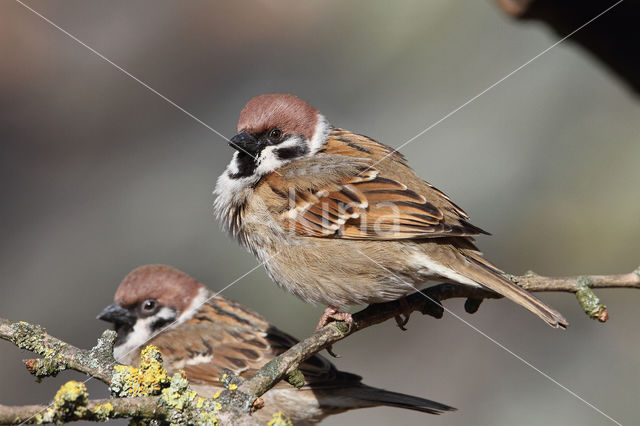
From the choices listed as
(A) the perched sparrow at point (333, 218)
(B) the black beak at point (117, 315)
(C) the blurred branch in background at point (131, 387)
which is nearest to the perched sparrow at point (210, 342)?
(B) the black beak at point (117, 315)

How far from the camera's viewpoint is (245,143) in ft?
10.0

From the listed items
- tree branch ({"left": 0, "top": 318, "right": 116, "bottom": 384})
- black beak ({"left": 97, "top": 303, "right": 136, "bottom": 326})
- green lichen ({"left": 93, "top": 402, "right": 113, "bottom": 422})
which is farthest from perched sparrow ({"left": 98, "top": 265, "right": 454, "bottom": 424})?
green lichen ({"left": 93, "top": 402, "right": 113, "bottom": 422})

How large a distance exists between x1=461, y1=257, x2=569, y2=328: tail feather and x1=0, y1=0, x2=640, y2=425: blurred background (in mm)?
1594

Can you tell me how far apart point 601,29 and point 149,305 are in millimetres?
2610

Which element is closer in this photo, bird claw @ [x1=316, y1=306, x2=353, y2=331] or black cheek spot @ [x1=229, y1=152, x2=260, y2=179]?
bird claw @ [x1=316, y1=306, x2=353, y2=331]

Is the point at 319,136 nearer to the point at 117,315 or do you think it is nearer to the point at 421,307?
the point at 421,307

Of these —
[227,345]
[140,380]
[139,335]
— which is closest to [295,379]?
[140,380]

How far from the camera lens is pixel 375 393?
10.9 feet

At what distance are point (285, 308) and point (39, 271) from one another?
219 cm

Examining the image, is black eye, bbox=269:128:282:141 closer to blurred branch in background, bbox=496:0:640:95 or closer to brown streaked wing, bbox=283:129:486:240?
brown streaked wing, bbox=283:129:486:240

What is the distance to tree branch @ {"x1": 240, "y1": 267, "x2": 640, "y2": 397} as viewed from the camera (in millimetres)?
2136

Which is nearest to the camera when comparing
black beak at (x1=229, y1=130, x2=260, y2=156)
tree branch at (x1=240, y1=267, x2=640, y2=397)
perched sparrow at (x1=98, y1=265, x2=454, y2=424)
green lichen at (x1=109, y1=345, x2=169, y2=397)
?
green lichen at (x1=109, y1=345, x2=169, y2=397)

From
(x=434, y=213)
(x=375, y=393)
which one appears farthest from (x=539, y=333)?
(x=434, y=213)

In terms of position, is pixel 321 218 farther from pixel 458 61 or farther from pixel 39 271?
pixel 39 271
